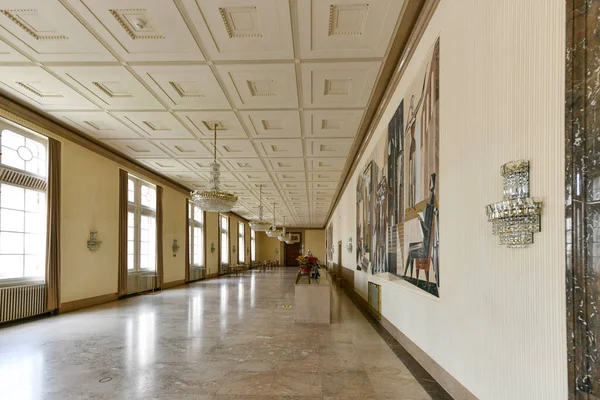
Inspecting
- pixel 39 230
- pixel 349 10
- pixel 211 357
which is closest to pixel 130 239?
pixel 39 230

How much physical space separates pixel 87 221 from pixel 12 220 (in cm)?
232

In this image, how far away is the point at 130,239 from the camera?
43.6 feet

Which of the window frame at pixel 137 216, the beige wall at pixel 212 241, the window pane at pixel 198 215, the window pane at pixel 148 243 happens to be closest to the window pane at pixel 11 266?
the window frame at pixel 137 216

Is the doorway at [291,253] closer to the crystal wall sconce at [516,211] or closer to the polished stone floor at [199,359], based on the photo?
the polished stone floor at [199,359]

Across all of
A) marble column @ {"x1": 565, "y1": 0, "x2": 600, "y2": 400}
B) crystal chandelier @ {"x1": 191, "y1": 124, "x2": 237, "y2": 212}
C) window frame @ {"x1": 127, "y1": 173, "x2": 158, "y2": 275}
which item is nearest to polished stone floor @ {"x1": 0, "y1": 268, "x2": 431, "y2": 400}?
marble column @ {"x1": 565, "y1": 0, "x2": 600, "y2": 400}

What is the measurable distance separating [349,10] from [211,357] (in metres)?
4.96

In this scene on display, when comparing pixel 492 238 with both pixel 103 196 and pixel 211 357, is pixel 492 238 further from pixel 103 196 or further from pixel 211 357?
pixel 103 196

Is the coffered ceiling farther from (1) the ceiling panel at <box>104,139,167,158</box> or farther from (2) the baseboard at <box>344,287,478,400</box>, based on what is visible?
(2) the baseboard at <box>344,287,478,400</box>

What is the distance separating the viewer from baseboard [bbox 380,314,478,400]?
3439mm

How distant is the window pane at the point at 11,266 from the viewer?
7.89 meters

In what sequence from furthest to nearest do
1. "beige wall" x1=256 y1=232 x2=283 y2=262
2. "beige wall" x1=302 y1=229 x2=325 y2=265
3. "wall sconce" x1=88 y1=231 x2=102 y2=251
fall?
"beige wall" x1=256 y1=232 x2=283 y2=262 → "beige wall" x1=302 y1=229 x2=325 y2=265 → "wall sconce" x1=88 y1=231 x2=102 y2=251

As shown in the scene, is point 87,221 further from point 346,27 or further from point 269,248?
point 269,248

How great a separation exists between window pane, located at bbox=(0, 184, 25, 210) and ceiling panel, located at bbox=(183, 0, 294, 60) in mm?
5670

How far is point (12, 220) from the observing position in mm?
8109
